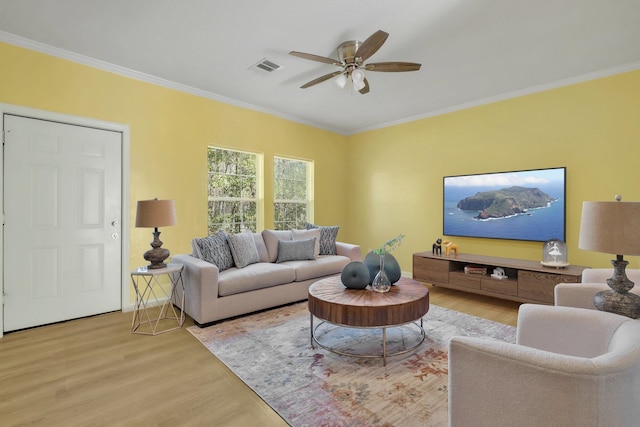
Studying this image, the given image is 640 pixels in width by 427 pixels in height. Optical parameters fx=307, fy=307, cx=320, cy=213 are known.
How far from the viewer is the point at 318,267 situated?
13.1 feet

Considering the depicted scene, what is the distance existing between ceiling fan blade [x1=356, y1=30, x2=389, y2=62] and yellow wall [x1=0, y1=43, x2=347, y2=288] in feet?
7.86

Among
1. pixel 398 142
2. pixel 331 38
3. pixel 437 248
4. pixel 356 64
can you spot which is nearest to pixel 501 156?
pixel 437 248

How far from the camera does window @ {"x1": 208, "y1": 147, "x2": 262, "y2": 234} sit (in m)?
4.40

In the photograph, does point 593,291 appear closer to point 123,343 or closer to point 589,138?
point 589,138

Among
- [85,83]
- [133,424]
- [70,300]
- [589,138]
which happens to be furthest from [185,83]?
[589,138]

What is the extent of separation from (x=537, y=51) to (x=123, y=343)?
4.75 meters

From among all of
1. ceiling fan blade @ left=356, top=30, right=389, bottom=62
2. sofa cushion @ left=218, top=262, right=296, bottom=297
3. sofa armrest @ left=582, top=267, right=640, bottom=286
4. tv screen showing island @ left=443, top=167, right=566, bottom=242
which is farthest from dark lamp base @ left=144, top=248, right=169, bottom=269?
tv screen showing island @ left=443, top=167, right=566, bottom=242

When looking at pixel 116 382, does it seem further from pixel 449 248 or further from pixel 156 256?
pixel 449 248

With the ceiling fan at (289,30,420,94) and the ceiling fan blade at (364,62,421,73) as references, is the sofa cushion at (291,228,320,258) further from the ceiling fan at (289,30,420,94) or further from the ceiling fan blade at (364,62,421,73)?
the ceiling fan blade at (364,62,421,73)

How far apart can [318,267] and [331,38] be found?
2.59 metres

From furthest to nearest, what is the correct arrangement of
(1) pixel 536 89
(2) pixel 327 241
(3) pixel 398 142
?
(3) pixel 398 142, (2) pixel 327 241, (1) pixel 536 89

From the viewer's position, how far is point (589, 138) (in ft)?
11.6

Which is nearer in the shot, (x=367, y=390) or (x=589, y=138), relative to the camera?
(x=367, y=390)

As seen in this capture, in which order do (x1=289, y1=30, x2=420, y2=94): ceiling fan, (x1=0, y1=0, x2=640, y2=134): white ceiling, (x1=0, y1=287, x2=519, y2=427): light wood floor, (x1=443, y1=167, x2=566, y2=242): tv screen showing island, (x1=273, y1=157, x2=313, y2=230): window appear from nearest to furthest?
(x1=0, y1=287, x2=519, y2=427): light wood floor
(x1=0, y1=0, x2=640, y2=134): white ceiling
(x1=289, y1=30, x2=420, y2=94): ceiling fan
(x1=443, y1=167, x2=566, y2=242): tv screen showing island
(x1=273, y1=157, x2=313, y2=230): window
